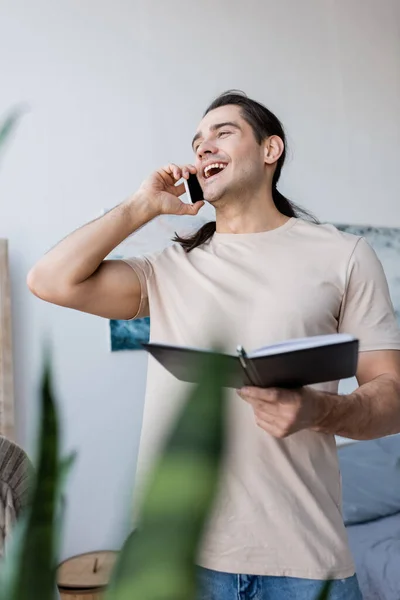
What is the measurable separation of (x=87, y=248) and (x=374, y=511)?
176cm

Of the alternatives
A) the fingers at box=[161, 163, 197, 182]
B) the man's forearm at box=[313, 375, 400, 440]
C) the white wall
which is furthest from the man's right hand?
the white wall

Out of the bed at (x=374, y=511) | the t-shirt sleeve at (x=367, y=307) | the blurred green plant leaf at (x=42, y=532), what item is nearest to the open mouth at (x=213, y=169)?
the t-shirt sleeve at (x=367, y=307)

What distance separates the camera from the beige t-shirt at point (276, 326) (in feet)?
3.38

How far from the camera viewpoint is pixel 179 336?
117 centimetres

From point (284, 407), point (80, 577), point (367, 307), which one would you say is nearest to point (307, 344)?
point (284, 407)

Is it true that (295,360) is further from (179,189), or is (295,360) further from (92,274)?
(179,189)

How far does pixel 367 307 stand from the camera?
116cm

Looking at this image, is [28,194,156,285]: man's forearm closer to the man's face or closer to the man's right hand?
the man's right hand

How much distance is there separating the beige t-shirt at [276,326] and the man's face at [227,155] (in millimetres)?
126

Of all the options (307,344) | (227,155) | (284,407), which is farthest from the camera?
(227,155)

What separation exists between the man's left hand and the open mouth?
0.65 metres

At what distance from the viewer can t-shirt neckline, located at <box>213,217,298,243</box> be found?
1.27 meters

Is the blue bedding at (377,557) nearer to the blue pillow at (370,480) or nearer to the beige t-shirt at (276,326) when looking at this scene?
the blue pillow at (370,480)

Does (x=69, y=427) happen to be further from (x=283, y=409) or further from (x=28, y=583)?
(x=28, y=583)
